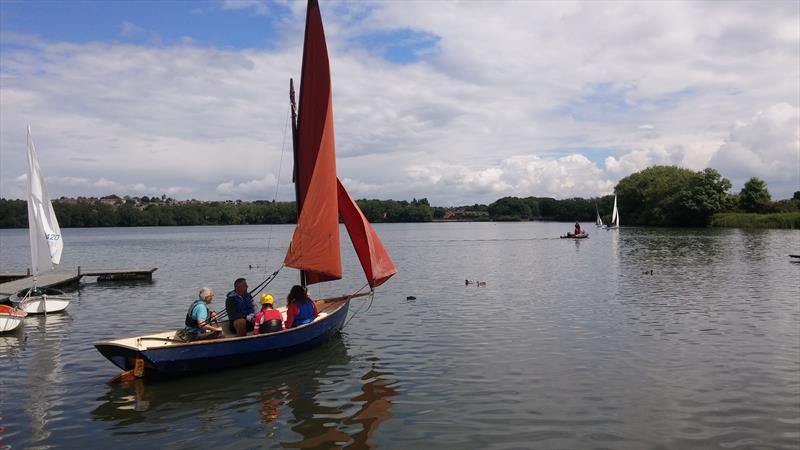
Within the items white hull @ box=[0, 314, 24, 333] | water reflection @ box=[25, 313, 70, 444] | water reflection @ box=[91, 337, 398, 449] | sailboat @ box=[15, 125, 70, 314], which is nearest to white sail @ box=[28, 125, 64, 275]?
sailboat @ box=[15, 125, 70, 314]

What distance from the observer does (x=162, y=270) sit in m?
47.1

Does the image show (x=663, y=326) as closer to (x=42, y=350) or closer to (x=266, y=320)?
(x=266, y=320)

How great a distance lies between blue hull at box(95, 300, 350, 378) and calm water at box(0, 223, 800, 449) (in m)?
0.29

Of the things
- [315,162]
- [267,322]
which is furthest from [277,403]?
[315,162]

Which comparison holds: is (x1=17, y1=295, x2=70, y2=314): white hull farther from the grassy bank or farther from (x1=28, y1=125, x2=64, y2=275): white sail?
the grassy bank

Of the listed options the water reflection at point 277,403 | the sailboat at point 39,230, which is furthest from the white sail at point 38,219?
the water reflection at point 277,403

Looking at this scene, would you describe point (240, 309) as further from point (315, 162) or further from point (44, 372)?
point (44, 372)

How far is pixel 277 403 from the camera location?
43.8ft

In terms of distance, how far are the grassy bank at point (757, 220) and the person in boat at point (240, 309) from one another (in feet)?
323

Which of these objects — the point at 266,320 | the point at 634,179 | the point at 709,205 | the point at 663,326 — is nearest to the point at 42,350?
the point at 266,320

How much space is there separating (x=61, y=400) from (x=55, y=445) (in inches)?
113

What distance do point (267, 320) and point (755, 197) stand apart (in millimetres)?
114371

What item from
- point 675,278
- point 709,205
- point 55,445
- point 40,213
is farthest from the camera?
point 709,205

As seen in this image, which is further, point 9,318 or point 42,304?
point 42,304
